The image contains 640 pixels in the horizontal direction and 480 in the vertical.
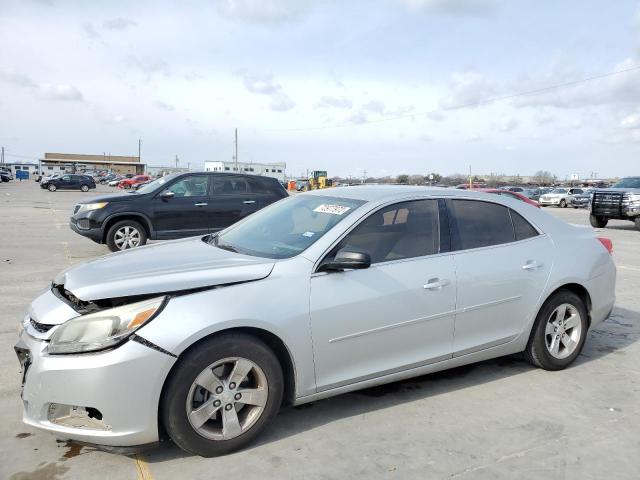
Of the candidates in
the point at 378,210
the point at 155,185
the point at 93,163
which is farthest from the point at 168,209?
the point at 93,163

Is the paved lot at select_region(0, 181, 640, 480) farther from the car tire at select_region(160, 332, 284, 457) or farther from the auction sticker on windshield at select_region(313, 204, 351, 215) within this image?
the auction sticker on windshield at select_region(313, 204, 351, 215)

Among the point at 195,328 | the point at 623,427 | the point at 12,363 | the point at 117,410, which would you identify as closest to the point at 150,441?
the point at 117,410

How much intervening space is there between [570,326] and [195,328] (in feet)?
10.8

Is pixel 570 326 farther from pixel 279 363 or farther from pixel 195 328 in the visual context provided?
pixel 195 328

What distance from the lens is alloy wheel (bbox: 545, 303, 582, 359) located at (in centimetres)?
455

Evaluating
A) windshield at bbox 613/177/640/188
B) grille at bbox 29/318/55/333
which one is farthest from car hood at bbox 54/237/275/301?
windshield at bbox 613/177/640/188

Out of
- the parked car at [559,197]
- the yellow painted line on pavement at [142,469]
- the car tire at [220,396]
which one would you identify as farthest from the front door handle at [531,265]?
the parked car at [559,197]

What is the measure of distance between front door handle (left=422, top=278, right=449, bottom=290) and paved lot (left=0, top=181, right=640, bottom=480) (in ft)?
2.77

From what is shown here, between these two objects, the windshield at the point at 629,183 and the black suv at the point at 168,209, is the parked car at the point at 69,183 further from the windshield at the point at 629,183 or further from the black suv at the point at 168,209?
the windshield at the point at 629,183

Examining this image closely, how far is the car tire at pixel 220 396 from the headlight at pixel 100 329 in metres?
0.33

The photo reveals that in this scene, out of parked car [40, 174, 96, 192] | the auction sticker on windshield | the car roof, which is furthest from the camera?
parked car [40, 174, 96, 192]

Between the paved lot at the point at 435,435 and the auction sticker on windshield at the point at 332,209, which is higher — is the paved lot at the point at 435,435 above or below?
below

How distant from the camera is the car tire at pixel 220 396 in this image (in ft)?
9.78

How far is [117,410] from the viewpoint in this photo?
286 cm
